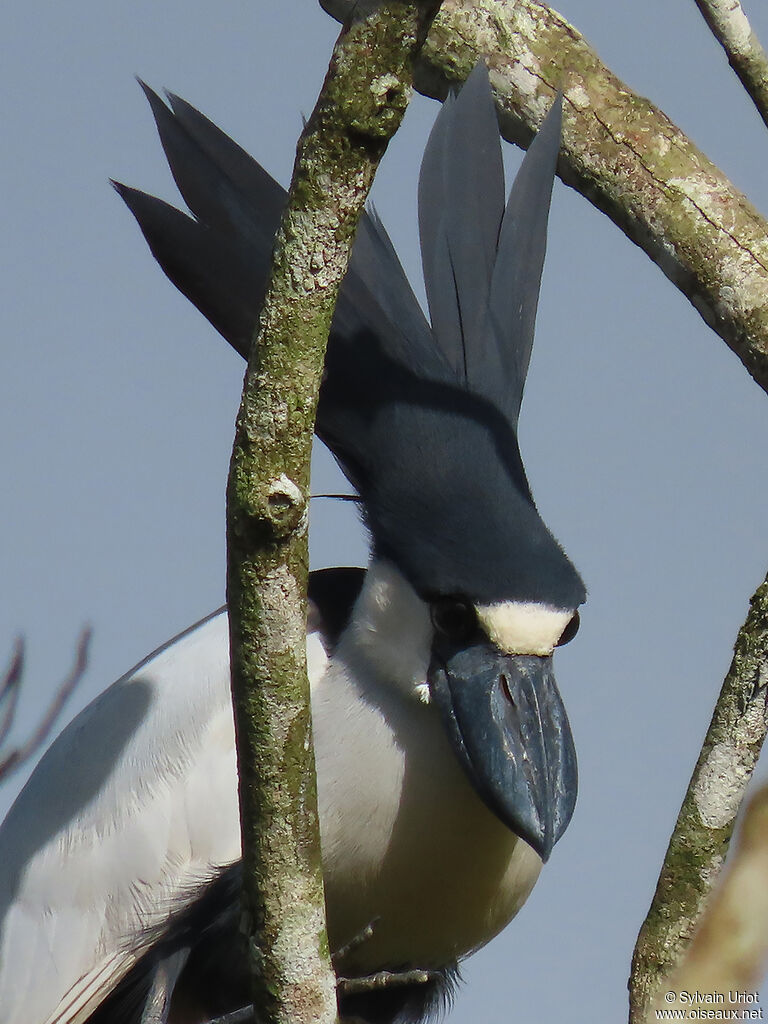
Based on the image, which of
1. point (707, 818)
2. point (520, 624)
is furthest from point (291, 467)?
A: point (520, 624)

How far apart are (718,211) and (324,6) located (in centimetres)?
96

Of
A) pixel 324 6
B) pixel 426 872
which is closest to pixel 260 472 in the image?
pixel 426 872

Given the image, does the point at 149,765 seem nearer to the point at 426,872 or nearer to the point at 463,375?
the point at 426,872

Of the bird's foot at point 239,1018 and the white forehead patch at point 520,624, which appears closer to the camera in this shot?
the bird's foot at point 239,1018

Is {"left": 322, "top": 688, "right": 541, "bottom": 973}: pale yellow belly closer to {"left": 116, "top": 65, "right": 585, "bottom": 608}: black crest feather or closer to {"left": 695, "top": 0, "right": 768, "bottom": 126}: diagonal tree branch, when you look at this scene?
{"left": 116, "top": 65, "right": 585, "bottom": 608}: black crest feather

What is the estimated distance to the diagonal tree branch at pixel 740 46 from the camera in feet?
7.82

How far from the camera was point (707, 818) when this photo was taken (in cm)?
181

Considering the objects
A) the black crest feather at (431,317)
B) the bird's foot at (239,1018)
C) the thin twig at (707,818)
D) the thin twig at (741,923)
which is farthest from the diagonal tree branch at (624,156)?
the thin twig at (741,923)

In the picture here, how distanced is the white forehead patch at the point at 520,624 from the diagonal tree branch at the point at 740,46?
0.96 m

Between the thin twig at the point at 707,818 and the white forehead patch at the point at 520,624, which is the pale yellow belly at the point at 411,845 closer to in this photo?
the white forehead patch at the point at 520,624

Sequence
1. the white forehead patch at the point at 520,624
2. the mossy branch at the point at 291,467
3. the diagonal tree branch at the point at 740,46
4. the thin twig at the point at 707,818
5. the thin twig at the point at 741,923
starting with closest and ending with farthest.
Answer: the thin twig at the point at 741,923 < the mossy branch at the point at 291,467 < the thin twig at the point at 707,818 < the diagonal tree branch at the point at 740,46 < the white forehead patch at the point at 520,624

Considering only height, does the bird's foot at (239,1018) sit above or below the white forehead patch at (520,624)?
below

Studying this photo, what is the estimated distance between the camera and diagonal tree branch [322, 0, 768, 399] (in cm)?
257

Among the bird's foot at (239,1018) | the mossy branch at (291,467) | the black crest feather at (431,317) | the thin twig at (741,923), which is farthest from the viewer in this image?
the black crest feather at (431,317)
